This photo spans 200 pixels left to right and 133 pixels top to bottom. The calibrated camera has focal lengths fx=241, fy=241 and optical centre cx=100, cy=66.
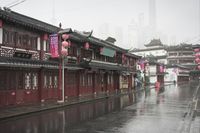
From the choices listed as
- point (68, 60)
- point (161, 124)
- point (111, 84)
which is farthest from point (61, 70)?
point (111, 84)

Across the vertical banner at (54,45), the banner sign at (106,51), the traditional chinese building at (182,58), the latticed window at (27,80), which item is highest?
the traditional chinese building at (182,58)

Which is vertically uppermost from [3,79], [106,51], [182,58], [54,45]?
[182,58]

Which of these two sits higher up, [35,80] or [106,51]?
[106,51]

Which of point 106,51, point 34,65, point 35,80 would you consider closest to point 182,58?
point 106,51

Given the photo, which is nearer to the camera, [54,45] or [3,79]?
[3,79]

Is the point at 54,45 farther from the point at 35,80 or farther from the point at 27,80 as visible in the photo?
the point at 27,80

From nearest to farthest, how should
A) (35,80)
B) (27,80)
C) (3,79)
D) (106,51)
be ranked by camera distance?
(3,79) → (27,80) → (35,80) → (106,51)

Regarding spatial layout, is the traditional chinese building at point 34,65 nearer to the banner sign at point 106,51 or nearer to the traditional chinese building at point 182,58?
the banner sign at point 106,51

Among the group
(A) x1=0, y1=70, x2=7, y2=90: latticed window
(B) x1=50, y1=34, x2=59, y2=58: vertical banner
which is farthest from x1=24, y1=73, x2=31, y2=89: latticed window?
(B) x1=50, y1=34, x2=59, y2=58: vertical banner

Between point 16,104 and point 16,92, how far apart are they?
3.35 ft

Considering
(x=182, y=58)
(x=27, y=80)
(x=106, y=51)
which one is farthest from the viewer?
(x=182, y=58)

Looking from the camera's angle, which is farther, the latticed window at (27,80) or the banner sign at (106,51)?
the banner sign at (106,51)

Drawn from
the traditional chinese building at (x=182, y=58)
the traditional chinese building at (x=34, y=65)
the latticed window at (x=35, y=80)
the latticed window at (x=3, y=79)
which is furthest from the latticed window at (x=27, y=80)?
the traditional chinese building at (x=182, y=58)

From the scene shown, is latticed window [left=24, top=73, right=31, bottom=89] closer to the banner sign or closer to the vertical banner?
the vertical banner
